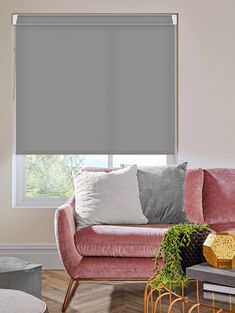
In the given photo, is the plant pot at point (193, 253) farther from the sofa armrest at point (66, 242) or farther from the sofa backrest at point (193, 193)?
the sofa backrest at point (193, 193)

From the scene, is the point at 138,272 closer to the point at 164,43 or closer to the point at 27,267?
the point at 27,267

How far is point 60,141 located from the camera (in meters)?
4.62

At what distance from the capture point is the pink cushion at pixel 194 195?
3.90m

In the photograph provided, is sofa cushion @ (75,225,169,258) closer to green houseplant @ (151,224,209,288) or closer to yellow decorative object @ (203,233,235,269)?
green houseplant @ (151,224,209,288)

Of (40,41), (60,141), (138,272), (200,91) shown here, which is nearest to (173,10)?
(200,91)

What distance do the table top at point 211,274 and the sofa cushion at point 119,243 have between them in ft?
3.82

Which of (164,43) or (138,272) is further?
(164,43)

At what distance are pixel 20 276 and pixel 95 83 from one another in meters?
2.07

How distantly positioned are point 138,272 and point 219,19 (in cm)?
242

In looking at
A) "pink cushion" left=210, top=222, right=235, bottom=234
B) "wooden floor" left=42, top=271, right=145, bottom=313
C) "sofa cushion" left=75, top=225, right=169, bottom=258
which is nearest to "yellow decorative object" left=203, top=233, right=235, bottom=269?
"sofa cushion" left=75, top=225, right=169, bottom=258

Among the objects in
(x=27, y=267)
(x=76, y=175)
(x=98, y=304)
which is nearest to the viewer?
(x=27, y=267)

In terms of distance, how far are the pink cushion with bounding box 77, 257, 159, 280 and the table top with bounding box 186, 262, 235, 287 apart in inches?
47.3

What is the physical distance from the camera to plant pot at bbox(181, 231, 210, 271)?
2248mm

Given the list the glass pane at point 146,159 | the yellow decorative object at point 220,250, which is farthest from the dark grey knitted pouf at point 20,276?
the glass pane at point 146,159
